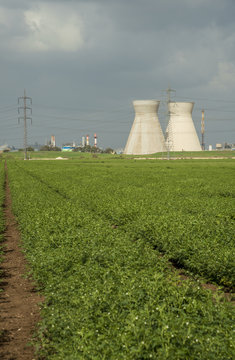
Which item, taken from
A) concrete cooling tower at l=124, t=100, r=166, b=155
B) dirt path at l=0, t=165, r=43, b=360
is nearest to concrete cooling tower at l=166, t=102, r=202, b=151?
concrete cooling tower at l=124, t=100, r=166, b=155

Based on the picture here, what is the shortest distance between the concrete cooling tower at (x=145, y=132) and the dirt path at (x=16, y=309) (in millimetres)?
97950

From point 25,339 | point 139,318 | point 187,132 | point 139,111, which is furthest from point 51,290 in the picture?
point 187,132

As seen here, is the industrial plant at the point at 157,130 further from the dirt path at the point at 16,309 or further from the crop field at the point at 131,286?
the dirt path at the point at 16,309

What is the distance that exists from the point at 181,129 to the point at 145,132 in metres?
10.7

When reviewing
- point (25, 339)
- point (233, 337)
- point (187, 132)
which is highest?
point (187, 132)

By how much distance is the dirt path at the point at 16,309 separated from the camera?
5746 mm

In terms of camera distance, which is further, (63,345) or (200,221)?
(200,221)

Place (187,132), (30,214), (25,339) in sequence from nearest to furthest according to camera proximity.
A: 1. (25,339)
2. (30,214)
3. (187,132)

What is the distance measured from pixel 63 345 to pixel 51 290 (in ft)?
6.27

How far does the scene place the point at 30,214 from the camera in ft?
46.9

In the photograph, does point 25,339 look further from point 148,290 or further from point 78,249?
point 78,249

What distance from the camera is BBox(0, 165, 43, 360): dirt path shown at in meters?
5.75

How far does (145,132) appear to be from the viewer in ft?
367

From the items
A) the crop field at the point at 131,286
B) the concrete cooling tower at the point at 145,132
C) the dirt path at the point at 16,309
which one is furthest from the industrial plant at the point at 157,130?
the dirt path at the point at 16,309
